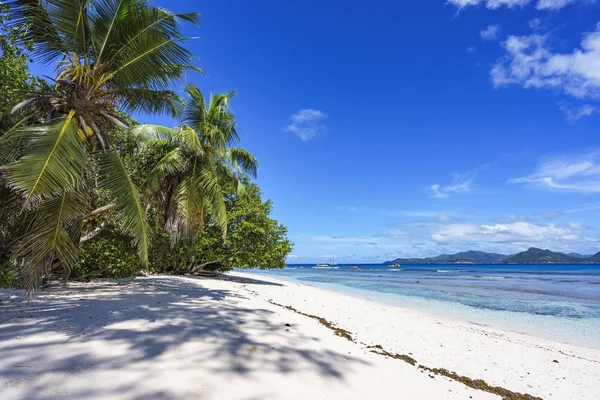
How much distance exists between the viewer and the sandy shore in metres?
3.19

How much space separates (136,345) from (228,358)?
48.5 inches

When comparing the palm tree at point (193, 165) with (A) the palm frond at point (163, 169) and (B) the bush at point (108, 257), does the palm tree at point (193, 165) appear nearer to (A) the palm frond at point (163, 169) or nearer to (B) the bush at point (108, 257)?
(A) the palm frond at point (163, 169)

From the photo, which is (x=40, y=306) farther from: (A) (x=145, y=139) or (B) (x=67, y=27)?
(A) (x=145, y=139)

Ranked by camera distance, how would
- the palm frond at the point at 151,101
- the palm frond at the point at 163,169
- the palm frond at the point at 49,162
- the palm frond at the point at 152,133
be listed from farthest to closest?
the palm frond at the point at 152,133
the palm frond at the point at 163,169
the palm frond at the point at 151,101
the palm frond at the point at 49,162

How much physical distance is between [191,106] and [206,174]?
3223 mm

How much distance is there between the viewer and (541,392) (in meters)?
4.82

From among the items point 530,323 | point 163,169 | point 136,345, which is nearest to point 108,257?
point 163,169

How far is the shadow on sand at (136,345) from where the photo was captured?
3185mm

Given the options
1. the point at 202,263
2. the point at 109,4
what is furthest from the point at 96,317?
the point at 202,263

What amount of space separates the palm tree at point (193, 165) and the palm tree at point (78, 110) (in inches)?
140

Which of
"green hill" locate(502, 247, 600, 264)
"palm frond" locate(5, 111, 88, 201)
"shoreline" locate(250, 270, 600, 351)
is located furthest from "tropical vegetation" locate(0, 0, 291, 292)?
"green hill" locate(502, 247, 600, 264)

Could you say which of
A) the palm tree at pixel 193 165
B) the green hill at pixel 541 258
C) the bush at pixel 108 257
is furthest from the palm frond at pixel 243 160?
the green hill at pixel 541 258

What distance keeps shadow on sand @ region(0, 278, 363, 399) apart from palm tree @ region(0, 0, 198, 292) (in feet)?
3.37

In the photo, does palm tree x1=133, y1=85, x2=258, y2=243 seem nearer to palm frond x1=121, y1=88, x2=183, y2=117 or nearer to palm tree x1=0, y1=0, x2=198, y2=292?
palm frond x1=121, y1=88, x2=183, y2=117
